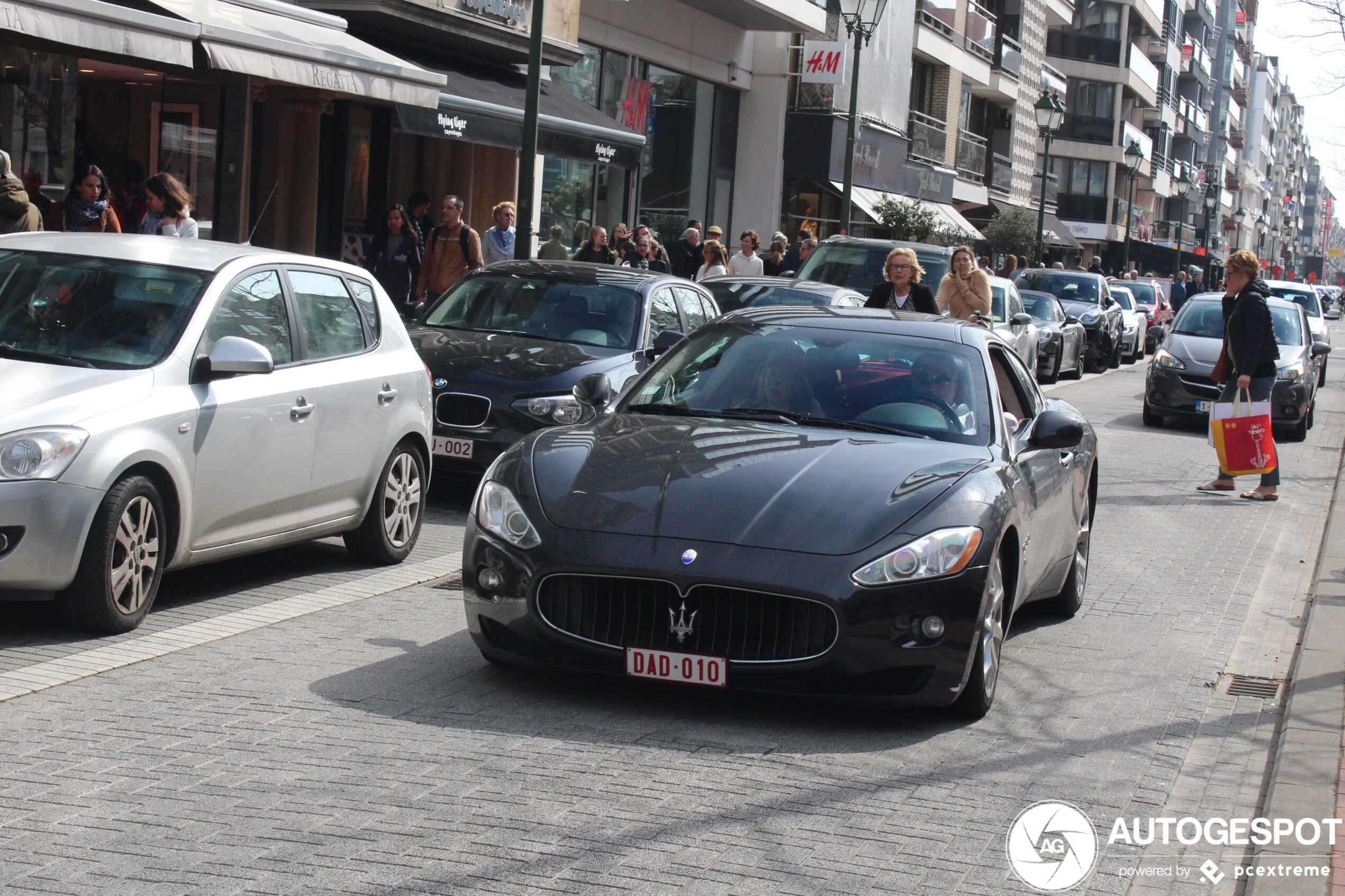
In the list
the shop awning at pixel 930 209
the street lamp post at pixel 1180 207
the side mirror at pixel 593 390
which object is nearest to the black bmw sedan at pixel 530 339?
the side mirror at pixel 593 390

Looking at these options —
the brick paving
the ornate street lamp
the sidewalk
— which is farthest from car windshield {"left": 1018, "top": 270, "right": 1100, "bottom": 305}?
the brick paving

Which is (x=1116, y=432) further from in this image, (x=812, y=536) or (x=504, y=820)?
(x=504, y=820)

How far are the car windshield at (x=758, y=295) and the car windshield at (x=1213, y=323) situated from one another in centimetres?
575

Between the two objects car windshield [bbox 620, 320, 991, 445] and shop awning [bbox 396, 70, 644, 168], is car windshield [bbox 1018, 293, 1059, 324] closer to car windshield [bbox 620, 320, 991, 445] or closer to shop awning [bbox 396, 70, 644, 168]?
shop awning [bbox 396, 70, 644, 168]

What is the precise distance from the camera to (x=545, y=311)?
11938 mm

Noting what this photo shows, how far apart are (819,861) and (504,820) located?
0.87m

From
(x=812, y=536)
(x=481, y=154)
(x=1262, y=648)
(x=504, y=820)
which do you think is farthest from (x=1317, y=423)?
(x=504, y=820)

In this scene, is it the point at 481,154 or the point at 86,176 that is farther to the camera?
the point at 481,154

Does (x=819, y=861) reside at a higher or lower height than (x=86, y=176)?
lower

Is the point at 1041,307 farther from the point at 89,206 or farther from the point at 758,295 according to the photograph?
the point at 89,206

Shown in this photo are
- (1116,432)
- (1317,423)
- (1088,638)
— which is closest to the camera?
(1088,638)

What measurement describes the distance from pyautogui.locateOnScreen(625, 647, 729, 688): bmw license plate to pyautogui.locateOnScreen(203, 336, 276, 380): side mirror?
244 centimetres

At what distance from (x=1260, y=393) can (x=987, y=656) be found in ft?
28.6

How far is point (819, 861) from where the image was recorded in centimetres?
441
